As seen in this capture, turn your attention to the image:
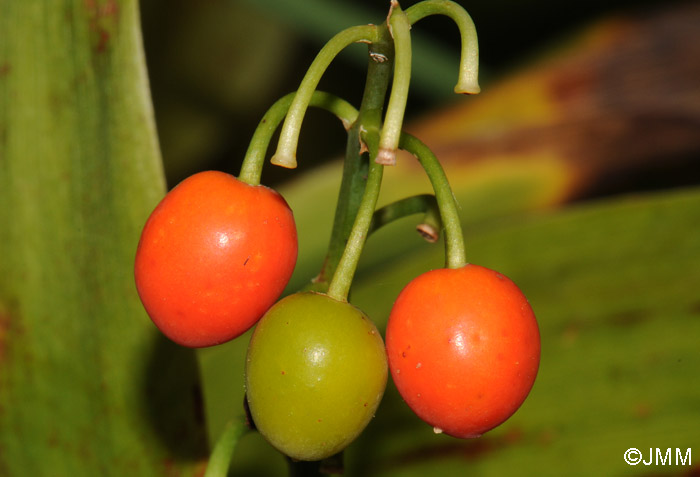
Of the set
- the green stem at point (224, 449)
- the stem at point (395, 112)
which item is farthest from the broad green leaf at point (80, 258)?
the stem at point (395, 112)

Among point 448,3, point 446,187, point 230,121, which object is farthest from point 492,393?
point 230,121

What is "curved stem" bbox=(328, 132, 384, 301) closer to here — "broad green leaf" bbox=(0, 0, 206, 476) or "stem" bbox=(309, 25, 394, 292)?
"stem" bbox=(309, 25, 394, 292)

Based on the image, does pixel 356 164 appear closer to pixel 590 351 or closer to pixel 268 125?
pixel 268 125

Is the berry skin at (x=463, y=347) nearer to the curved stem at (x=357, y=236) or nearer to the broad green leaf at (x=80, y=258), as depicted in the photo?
the curved stem at (x=357, y=236)
